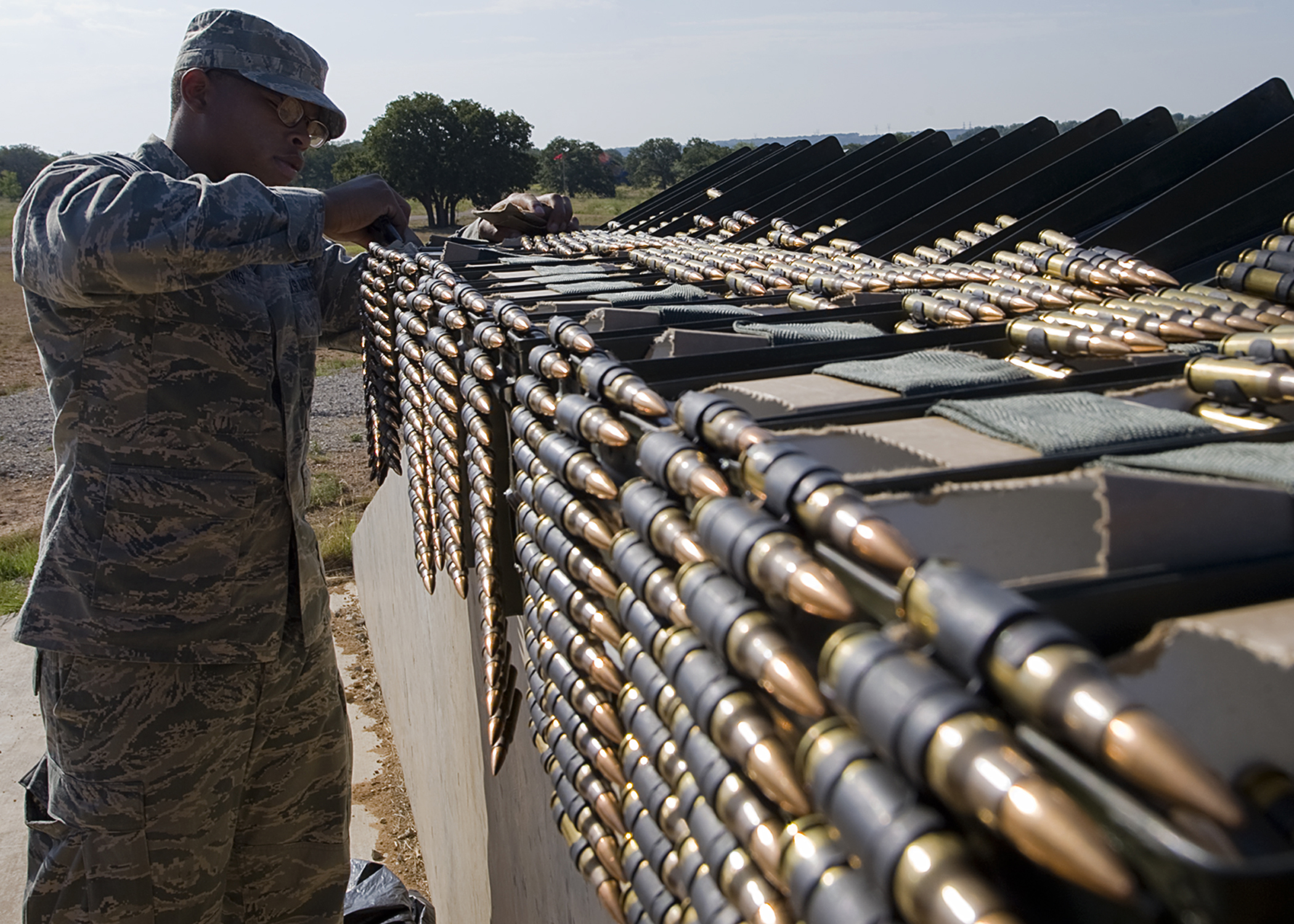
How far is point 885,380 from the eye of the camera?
1.98 meters

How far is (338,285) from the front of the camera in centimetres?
457

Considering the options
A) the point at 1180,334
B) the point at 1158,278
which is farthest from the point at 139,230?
the point at 1158,278

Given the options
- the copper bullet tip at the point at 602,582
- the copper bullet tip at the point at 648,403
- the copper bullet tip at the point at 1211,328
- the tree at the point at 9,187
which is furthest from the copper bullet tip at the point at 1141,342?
the tree at the point at 9,187

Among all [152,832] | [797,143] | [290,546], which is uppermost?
[797,143]

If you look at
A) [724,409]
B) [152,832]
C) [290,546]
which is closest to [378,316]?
[290,546]

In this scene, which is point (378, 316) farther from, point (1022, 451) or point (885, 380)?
point (1022, 451)

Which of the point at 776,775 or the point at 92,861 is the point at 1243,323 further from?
the point at 92,861

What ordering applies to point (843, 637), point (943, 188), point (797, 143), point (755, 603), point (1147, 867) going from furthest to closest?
point (797, 143)
point (943, 188)
point (755, 603)
point (843, 637)
point (1147, 867)

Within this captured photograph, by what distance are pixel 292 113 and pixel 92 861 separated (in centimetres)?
259

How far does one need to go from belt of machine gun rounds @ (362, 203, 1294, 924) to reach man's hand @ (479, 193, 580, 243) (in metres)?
2.90

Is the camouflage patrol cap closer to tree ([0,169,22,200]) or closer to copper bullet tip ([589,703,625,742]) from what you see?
copper bullet tip ([589,703,625,742])

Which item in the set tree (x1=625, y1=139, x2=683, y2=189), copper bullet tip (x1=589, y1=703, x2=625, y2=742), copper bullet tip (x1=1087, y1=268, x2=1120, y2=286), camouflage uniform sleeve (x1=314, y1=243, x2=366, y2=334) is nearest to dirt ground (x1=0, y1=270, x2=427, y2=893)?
camouflage uniform sleeve (x1=314, y1=243, x2=366, y2=334)

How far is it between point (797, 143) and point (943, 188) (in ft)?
9.31

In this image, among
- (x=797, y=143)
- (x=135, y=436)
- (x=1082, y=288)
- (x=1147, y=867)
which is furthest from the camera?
(x=797, y=143)
